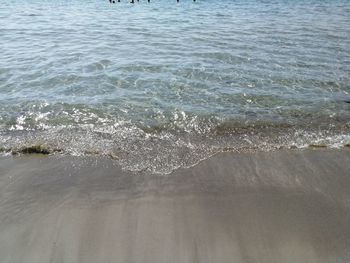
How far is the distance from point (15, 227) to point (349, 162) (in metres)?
5.44

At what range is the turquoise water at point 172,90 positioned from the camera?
732 centimetres

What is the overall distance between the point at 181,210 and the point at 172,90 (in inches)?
190

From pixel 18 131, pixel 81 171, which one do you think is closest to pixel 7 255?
pixel 81 171

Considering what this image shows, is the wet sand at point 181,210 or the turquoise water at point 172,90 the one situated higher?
the wet sand at point 181,210

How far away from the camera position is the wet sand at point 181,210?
465cm

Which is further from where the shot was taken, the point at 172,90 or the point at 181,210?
the point at 172,90

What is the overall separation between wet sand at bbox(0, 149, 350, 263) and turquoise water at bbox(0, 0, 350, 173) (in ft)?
1.77

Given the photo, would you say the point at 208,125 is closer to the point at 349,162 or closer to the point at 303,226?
the point at 349,162

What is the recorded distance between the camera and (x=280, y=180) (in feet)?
19.8

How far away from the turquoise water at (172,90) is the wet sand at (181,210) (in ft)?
1.77

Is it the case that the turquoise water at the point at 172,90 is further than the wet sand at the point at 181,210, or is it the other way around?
the turquoise water at the point at 172,90

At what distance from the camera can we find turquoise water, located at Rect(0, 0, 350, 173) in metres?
7.32

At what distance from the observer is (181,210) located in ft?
17.5

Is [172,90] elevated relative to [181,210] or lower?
lower
